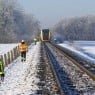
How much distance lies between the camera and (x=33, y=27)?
171 m

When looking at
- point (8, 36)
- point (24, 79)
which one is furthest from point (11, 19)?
point (24, 79)

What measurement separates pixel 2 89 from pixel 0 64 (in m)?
2.33

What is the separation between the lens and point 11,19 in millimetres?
122750

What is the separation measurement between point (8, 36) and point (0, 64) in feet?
334

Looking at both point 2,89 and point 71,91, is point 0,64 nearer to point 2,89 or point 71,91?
point 2,89

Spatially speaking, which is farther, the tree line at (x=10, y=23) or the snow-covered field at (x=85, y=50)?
the tree line at (x=10, y=23)

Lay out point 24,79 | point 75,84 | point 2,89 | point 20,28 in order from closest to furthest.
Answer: point 2,89
point 75,84
point 24,79
point 20,28

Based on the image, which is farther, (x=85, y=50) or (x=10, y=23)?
(x=10, y=23)

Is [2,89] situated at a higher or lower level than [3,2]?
lower

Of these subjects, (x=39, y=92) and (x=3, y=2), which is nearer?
(x=39, y=92)

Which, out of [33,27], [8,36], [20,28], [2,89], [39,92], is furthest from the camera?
[33,27]

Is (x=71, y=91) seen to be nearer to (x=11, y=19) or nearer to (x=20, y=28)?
(x=11, y=19)

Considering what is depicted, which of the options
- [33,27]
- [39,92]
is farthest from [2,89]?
[33,27]

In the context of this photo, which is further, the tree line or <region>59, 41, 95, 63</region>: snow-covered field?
the tree line
